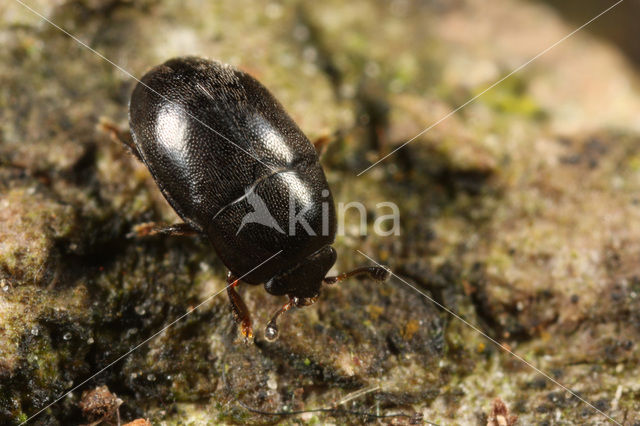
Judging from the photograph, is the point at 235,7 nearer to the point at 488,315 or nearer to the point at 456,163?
the point at 456,163

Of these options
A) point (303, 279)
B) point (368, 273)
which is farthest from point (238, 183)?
point (368, 273)

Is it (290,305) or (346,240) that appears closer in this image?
(290,305)

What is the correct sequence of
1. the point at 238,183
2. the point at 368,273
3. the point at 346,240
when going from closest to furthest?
1. the point at 238,183
2. the point at 368,273
3. the point at 346,240

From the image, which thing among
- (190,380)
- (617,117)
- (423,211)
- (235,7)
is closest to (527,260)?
(423,211)

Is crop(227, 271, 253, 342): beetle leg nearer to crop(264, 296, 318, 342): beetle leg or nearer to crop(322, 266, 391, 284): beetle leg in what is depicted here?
crop(264, 296, 318, 342): beetle leg

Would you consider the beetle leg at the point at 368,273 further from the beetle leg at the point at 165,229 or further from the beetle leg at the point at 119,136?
the beetle leg at the point at 119,136

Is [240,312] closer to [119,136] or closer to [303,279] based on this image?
[303,279]

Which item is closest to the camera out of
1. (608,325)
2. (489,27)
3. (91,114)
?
(608,325)
